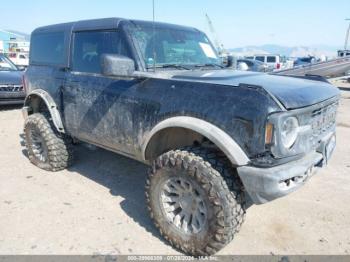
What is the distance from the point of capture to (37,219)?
340cm

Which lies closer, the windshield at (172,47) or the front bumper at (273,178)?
the front bumper at (273,178)

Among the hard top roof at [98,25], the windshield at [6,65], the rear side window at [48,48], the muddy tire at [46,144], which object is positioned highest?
the hard top roof at [98,25]

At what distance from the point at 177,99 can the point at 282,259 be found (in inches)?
65.3

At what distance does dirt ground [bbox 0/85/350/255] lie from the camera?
9.78 feet

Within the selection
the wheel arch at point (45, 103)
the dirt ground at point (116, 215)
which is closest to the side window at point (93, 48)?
the wheel arch at point (45, 103)

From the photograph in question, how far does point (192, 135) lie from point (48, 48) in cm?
282

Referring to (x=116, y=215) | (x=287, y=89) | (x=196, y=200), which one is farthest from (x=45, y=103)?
(x=287, y=89)

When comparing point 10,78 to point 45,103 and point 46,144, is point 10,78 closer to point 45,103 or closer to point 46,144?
point 45,103

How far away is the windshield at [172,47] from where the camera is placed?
3438 mm

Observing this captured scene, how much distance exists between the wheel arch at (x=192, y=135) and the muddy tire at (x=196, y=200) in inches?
→ 8.3

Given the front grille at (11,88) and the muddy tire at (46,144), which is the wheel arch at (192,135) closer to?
the muddy tire at (46,144)

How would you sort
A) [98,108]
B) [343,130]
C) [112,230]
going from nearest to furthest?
[112,230], [98,108], [343,130]

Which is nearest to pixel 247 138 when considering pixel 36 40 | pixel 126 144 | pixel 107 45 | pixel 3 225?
pixel 126 144

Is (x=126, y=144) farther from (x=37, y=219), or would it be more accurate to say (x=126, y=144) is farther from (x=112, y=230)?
(x=37, y=219)
